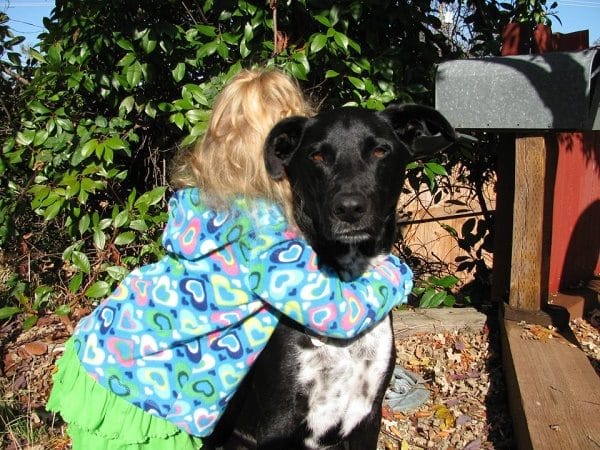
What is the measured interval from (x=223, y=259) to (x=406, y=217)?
2583 millimetres

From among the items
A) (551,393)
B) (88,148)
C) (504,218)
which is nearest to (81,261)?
(88,148)

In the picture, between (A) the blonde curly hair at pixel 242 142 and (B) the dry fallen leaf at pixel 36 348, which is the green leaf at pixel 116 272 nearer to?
(B) the dry fallen leaf at pixel 36 348

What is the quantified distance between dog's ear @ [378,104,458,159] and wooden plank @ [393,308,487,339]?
5.39 ft

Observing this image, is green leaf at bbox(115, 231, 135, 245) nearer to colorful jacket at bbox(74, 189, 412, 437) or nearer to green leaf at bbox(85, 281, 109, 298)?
green leaf at bbox(85, 281, 109, 298)

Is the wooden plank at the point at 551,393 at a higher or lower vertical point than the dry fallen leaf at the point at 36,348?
higher

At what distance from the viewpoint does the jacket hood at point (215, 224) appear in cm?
193

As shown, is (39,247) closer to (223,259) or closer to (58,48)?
(58,48)

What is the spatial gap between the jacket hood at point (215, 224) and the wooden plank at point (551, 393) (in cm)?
134

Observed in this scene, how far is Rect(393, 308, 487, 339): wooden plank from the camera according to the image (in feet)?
12.0

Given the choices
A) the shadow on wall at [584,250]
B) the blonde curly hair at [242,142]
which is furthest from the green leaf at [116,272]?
the shadow on wall at [584,250]

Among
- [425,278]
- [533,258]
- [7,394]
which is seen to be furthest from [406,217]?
[7,394]

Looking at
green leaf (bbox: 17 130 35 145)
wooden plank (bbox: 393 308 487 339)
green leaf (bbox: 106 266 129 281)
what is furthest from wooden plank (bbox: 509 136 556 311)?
green leaf (bbox: 17 130 35 145)

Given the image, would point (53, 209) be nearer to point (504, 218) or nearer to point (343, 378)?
point (343, 378)

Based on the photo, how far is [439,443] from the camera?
2.77 metres
